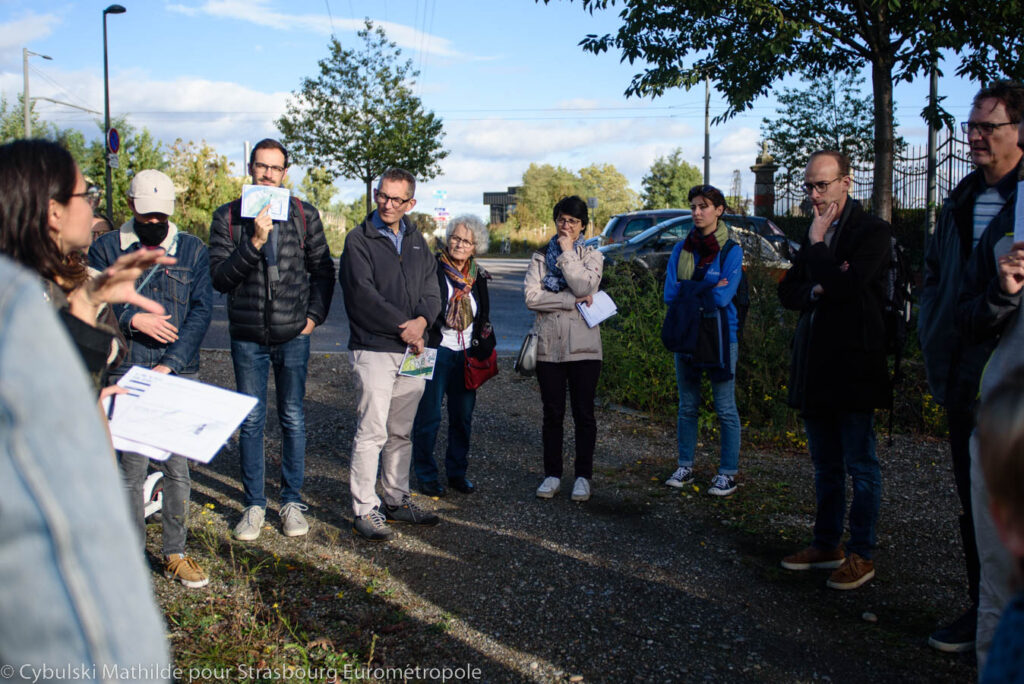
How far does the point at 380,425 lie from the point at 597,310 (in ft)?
5.38

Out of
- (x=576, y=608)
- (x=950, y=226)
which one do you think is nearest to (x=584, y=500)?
(x=576, y=608)

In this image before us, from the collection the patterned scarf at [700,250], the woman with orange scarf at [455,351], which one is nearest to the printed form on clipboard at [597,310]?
the patterned scarf at [700,250]

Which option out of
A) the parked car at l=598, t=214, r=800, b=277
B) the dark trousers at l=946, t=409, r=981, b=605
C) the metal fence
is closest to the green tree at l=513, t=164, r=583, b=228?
the metal fence

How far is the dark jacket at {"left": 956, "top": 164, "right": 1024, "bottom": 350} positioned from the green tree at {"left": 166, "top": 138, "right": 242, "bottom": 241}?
104ft

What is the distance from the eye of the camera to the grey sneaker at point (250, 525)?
4.63m

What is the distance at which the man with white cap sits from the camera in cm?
395

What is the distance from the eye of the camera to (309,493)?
5527 mm

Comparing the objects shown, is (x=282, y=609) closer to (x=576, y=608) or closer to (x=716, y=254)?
(x=576, y=608)

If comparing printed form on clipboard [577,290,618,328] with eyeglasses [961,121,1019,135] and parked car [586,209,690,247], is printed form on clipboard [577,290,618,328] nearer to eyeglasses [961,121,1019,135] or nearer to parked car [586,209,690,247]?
eyeglasses [961,121,1019,135]

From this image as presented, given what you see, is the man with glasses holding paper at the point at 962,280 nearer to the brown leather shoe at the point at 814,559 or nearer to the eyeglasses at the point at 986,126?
the eyeglasses at the point at 986,126

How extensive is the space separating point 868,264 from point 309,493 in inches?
144

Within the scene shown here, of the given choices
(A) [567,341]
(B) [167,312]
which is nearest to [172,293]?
(B) [167,312]

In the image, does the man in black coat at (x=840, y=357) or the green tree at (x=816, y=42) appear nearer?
the man in black coat at (x=840, y=357)

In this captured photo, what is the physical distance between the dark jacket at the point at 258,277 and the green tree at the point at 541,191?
1734 inches
